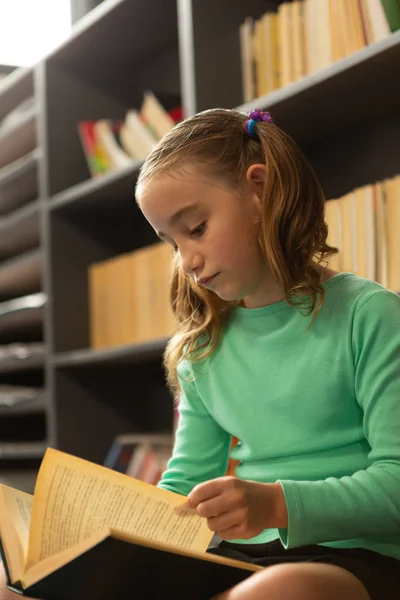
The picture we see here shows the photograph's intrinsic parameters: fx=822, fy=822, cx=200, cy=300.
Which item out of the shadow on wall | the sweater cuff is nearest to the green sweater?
the sweater cuff

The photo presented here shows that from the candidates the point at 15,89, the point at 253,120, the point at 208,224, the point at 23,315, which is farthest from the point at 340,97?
the point at 15,89

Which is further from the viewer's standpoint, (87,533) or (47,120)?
(47,120)

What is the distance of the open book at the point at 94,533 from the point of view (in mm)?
781

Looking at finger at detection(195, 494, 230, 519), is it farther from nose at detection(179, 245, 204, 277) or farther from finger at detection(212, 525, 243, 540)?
nose at detection(179, 245, 204, 277)

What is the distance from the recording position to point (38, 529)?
88 cm

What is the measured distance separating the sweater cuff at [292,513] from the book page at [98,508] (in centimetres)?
10

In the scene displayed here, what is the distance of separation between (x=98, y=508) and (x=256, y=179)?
0.44 metres

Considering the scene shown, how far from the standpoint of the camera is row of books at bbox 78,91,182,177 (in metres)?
2.00

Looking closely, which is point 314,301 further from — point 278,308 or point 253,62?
point 253,62

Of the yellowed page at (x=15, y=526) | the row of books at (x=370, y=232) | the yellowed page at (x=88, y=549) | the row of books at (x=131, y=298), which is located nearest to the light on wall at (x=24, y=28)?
the row of books at (x=131, y=298)

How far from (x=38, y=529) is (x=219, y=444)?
0.36m

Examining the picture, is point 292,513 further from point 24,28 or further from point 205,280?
point 24,28

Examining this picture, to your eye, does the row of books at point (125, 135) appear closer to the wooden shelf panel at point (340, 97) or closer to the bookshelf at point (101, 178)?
the bookshelf at point (101, 178)

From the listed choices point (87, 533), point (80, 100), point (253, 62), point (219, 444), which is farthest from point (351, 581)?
point (80, 100)
